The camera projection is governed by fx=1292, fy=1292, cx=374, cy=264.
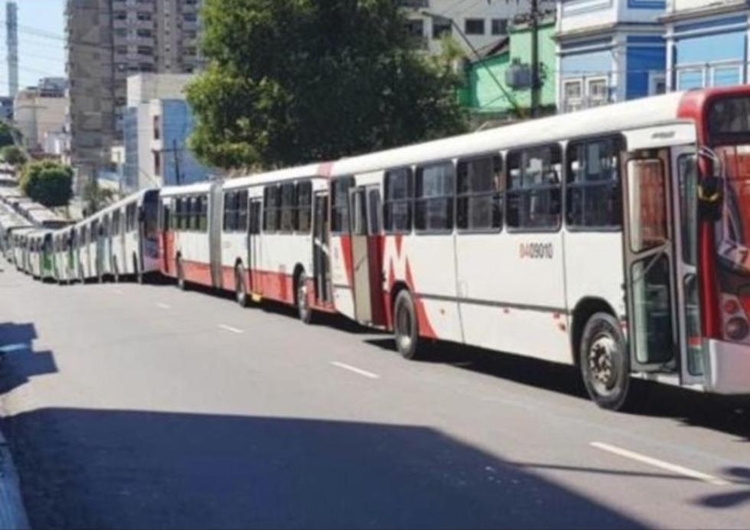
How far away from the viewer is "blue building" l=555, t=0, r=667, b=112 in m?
32.4

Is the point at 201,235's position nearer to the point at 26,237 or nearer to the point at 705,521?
the point at 705,521

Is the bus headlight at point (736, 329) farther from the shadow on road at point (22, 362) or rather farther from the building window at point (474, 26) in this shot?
the building window at point (474, 26)

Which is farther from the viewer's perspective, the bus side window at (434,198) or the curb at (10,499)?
the bus side window at (434,198)

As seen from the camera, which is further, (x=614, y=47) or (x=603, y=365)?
(x=614, y=47)

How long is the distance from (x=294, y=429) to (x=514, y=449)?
2.22 meters

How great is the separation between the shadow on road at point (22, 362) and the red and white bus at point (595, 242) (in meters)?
4.94

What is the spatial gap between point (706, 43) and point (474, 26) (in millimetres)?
67357

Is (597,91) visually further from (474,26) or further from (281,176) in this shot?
(474,26)

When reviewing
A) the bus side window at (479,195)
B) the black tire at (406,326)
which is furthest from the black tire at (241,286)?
the bus side window at (479,195)

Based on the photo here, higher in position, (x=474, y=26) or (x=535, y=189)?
(x=474, y=26)

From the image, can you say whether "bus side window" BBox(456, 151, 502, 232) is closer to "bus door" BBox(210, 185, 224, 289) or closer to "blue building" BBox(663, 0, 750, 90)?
"blue building" BBox(663, 0, 750, 90)

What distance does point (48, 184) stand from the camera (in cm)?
13588

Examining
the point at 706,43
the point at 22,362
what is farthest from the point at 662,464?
the point at 706,43

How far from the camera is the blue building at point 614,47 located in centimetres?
3238
